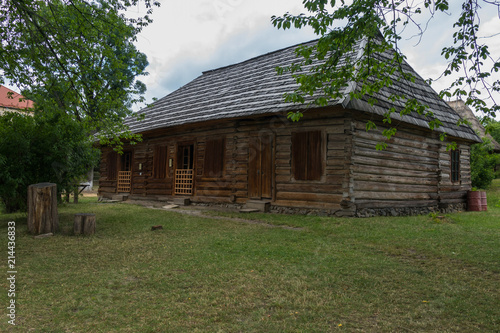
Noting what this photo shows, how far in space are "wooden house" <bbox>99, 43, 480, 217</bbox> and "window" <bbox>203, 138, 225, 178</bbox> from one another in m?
0.04

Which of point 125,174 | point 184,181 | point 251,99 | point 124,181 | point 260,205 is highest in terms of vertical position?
point 251,99

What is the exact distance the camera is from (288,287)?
3.73 metres

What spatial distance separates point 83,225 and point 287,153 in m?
6.04

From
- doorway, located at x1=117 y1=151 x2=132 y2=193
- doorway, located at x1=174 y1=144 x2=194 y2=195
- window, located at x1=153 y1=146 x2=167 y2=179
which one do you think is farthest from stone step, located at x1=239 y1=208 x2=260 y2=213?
doorway, located at x1=117 y1=151 x2=132 y2=193

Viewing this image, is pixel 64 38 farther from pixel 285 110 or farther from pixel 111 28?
pixel 285 110

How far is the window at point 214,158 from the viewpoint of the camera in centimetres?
1223

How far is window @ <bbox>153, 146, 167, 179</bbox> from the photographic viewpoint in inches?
563

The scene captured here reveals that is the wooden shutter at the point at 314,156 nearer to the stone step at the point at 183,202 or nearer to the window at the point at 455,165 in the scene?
the stone step at the point at 183,202

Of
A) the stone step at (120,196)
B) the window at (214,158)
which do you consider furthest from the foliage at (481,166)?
the stone step at (120,196)

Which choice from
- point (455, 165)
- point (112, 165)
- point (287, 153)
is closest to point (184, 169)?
point (287, 153)

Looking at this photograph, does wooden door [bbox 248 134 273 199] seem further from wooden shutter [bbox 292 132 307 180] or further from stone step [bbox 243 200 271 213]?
wooden shutter [bbox 292 132 307 180]

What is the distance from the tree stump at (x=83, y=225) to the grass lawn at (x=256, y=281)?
20cm

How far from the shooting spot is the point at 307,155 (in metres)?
10.0

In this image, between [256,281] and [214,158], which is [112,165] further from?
[256,281]
